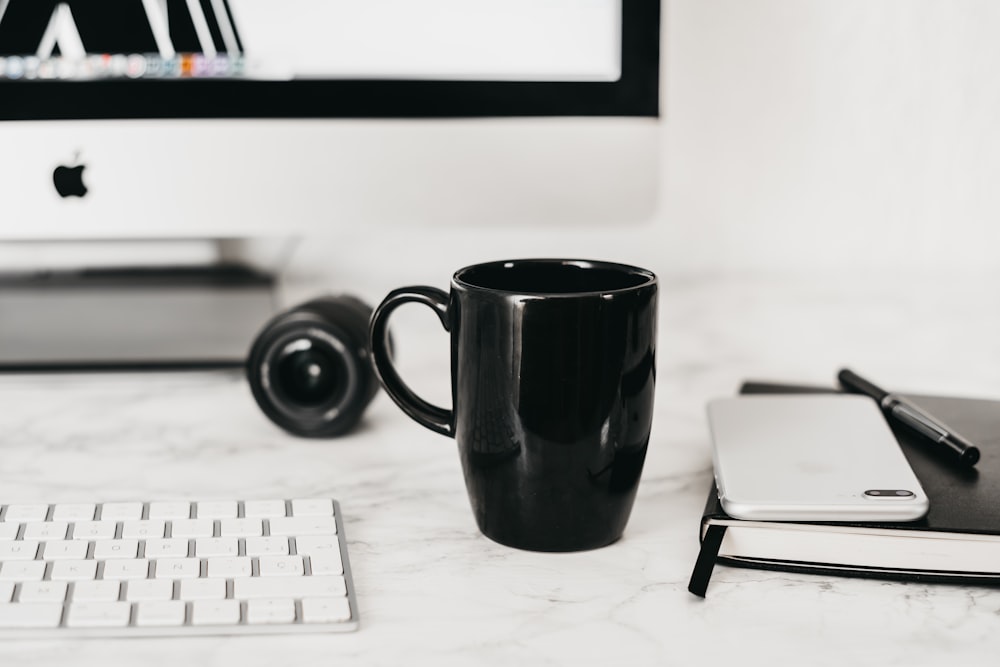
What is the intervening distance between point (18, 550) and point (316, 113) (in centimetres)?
29

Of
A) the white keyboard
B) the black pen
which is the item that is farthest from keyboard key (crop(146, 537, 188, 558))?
the black pen

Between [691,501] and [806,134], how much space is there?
0.51 m

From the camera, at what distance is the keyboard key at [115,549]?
0.35m

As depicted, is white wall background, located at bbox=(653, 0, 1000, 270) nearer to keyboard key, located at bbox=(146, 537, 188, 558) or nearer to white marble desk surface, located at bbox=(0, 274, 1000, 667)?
white marble desk surface, located at bbox=(0, 274, 1000, 667)

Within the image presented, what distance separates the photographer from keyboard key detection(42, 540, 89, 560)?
350mm

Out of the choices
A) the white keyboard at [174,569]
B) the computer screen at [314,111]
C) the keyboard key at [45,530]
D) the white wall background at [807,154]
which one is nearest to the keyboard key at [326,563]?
the white keyboard at [174,569]

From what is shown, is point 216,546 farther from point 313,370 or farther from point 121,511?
point 313,370

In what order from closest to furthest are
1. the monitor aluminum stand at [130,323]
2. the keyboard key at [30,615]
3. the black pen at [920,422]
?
the keyboard key at [30,615] < the black pen at [920,422] < the monitor aluminum stand at [130,323]

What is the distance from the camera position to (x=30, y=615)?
31cm

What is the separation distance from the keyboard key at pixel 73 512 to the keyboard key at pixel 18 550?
0.07 ft

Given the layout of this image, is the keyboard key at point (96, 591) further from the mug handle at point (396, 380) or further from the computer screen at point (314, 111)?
the computer screen at point (314, 111)

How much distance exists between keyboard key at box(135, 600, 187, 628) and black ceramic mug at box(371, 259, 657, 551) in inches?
4.9

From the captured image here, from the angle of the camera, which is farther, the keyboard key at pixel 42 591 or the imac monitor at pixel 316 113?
the imac monitor at pixel 316 113

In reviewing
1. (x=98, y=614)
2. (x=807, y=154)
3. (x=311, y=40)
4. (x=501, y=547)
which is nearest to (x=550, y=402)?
(x=501, y=547)
